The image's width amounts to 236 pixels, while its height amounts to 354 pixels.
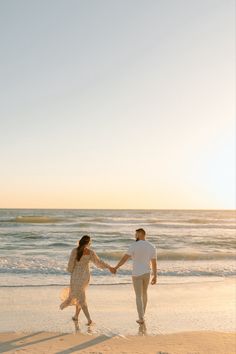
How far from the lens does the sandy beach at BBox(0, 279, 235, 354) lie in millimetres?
7047

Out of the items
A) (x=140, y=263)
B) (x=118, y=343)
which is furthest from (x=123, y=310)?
(x=118, y=343)

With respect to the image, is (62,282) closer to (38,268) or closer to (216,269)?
(38,268)

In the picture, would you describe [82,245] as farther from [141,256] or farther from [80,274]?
[141,256]

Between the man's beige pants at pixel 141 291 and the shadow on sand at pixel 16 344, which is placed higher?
the man's beige pants at pixel 141 291

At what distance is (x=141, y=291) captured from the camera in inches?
342

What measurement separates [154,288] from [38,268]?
18.8ft

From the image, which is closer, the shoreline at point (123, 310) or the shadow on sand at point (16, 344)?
the shadow on sand at point (16, 344)

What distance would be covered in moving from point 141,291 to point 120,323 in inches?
29.8

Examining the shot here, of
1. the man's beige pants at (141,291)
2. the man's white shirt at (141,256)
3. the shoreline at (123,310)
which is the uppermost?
the man's white shirt at (141,256)

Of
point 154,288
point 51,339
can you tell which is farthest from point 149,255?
point 154,288

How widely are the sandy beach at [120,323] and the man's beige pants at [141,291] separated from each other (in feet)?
1.08

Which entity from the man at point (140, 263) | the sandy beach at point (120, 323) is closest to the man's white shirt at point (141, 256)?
the man at point (140, 263)

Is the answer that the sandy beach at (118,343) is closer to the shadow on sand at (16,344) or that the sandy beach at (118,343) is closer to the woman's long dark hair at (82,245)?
the shadow on sand at (16,344)

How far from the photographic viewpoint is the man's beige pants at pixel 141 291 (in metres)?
8.57
